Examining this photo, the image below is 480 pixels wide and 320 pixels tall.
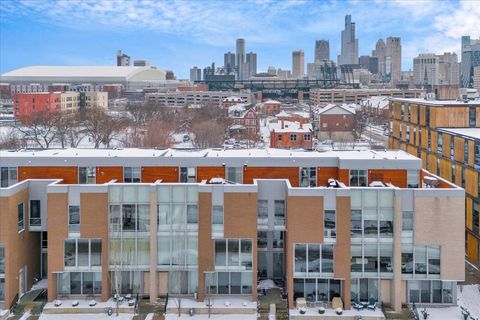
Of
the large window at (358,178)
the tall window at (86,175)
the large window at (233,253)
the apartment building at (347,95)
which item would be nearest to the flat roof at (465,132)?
the large window at (358,178)

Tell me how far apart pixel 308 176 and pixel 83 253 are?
34.6 feet

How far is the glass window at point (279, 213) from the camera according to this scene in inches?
977

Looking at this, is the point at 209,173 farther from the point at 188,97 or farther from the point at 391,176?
the point at 188,97

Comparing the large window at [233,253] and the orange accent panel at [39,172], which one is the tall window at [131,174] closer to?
the orange accent panel at [39,172]

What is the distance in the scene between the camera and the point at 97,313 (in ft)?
74.1

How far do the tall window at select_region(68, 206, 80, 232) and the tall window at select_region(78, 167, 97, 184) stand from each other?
11.4 ft

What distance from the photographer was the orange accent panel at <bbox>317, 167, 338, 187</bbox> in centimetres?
2683

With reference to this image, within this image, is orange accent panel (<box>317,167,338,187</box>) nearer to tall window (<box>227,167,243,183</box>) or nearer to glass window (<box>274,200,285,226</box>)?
glass window (<box>274,200,285,226</box>)

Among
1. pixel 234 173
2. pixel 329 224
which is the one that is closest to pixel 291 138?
pixel 234 173

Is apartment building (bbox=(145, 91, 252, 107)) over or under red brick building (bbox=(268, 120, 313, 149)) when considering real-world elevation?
over

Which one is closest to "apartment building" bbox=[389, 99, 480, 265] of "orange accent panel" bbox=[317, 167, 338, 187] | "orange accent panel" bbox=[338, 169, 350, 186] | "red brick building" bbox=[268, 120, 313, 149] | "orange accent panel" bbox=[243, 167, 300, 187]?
"orange accent panel" bbox=[338, 169, 350, 186]

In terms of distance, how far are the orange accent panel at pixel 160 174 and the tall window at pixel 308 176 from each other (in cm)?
574

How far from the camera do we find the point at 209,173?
26922 millimetres

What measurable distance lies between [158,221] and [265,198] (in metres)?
4.63
